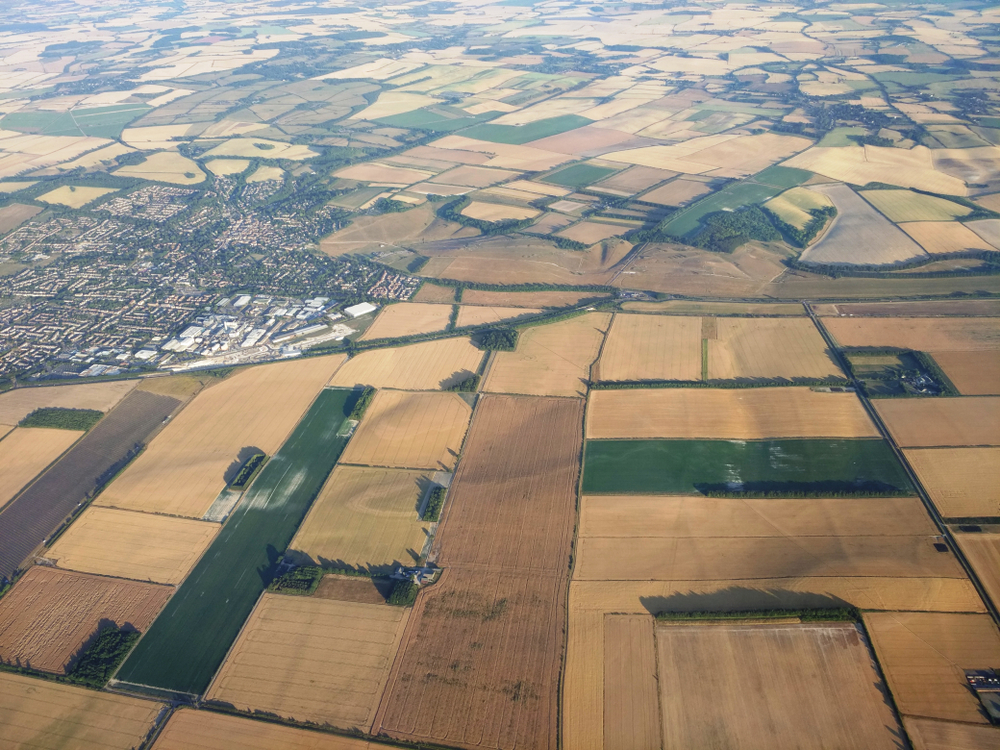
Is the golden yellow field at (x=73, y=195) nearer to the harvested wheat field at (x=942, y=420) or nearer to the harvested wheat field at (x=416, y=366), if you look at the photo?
the harvested wheat field at (x=416, y=366)

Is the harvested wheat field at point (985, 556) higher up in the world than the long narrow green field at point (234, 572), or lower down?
higher up

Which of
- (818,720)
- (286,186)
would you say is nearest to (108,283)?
(286,186)

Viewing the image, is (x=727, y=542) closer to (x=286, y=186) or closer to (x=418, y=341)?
(x=418, y=341)

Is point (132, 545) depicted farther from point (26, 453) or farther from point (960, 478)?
point (960, 478)

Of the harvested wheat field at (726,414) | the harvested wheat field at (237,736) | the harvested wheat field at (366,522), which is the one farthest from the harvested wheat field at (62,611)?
the harvested wheat field at (726,414)

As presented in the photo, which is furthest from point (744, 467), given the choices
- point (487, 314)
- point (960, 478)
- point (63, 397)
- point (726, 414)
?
point (63, 397)

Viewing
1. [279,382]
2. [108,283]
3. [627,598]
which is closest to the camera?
[627,598]
